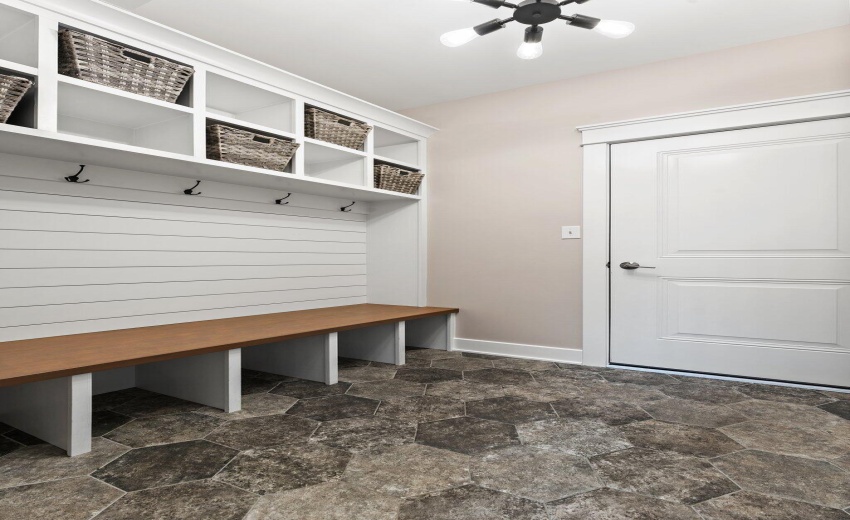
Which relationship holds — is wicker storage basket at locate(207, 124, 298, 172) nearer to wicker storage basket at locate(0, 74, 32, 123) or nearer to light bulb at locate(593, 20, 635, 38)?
wicker storage basket at locate(0, 74, 32, 123)

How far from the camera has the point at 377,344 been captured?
3811mm

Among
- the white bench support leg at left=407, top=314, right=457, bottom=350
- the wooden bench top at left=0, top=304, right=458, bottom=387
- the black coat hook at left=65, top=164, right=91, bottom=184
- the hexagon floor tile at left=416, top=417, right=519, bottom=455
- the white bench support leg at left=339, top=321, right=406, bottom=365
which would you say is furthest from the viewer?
the white bench support leg at left=407, top=314, right=457, bottom=350

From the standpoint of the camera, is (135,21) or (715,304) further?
(715,304)

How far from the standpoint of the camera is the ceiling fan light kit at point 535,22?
2244 millimetres

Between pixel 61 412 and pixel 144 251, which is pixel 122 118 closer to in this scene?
pixel 144 251

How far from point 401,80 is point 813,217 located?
292 centimetres

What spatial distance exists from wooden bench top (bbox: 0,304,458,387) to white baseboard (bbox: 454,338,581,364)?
2.69 feet

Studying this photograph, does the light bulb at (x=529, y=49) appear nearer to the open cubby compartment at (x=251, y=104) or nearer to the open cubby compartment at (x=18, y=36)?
the open cubby compartment at (x=251, y=104)

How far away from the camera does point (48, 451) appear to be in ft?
6.52

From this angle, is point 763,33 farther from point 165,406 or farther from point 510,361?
point 165,406

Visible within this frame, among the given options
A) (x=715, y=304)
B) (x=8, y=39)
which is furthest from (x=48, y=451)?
(x=715, y=304)

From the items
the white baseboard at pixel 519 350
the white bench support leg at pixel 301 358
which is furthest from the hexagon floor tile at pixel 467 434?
the white baseboard at pixel 519 350

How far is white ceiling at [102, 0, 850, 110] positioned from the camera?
276cm

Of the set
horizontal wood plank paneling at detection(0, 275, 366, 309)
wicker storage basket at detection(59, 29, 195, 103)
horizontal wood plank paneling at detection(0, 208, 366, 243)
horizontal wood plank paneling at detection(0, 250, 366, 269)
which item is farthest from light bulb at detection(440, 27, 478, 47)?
horizontal wood plank paneling at detection(0, 275, 366, 309)
